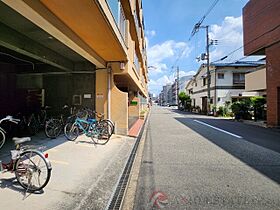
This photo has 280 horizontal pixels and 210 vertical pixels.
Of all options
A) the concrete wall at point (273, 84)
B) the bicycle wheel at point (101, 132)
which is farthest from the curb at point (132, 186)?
the concrete wall at point (273, 84)

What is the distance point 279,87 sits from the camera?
1332cm

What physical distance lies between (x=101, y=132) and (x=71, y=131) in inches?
42.3

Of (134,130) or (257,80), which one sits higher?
(257,80)

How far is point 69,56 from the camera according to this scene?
9.08 metres

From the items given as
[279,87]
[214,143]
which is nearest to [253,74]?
[279,87]

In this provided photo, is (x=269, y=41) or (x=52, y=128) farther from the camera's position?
(x=269, y=41)

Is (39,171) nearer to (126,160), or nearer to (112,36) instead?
(126,160)

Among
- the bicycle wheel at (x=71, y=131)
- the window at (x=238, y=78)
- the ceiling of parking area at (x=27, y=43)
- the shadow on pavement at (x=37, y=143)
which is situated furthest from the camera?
the window at (x=238, y=78)

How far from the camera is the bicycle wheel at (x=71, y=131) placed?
796cm

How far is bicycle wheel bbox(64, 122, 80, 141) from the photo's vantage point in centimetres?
796

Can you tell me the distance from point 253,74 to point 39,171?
1837 cm

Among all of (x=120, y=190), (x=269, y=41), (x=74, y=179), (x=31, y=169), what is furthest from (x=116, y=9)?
(x=269, y=41)

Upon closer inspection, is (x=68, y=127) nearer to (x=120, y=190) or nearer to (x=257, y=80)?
(x=120, y=190)

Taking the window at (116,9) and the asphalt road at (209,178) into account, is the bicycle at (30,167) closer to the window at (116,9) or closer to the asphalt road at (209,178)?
the asphalt road at (209,178)
